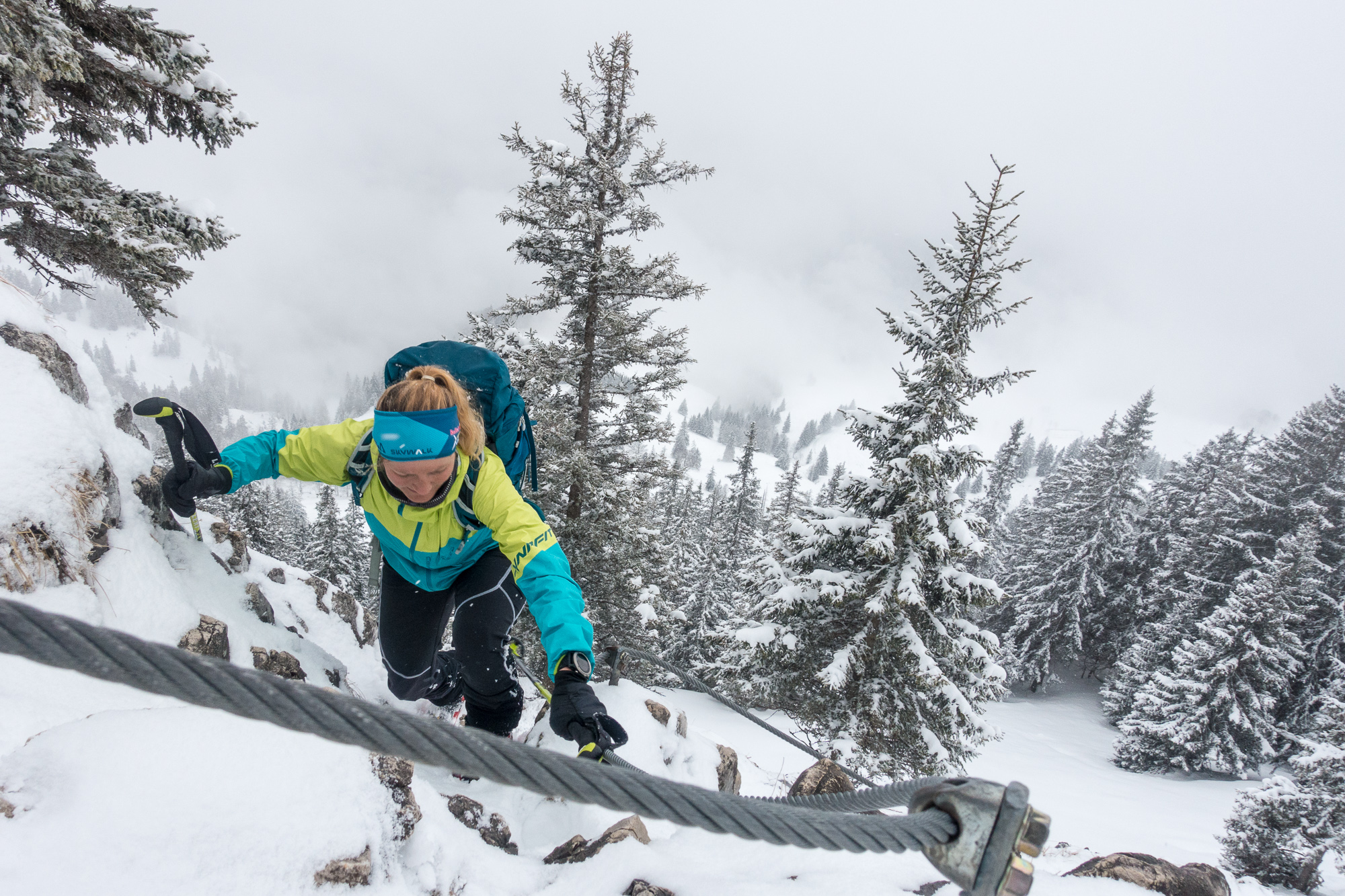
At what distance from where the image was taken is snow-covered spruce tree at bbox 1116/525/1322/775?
1858 cm

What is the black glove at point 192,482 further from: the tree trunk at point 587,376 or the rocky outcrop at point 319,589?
the tree trunk at point 587,376

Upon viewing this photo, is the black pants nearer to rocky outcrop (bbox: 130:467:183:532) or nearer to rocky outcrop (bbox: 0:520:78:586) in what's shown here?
rocky outcrop (bbox: 0:520:78:586)

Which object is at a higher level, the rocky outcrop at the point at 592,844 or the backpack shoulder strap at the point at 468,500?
the backpack shoulder strap at the point at 468,500

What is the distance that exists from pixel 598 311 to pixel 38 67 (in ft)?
27.8

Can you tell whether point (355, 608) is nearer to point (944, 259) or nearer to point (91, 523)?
point (91, 523)

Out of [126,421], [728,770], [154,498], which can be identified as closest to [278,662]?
[154,498]

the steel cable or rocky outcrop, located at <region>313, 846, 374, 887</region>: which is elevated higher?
the steel cable

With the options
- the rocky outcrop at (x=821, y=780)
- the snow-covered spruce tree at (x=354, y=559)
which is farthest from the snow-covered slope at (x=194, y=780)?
the snow-covered spruce tree at (x=354, y=559)

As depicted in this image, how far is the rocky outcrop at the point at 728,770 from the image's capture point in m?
6.41

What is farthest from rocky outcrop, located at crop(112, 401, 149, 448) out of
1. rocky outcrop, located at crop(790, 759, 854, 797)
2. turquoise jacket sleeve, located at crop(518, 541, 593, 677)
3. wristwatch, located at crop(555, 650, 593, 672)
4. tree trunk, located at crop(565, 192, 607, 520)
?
rocky outcrop, located at crop(790, 759, 854, 797)

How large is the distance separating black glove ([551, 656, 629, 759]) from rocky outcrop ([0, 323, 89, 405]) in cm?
558

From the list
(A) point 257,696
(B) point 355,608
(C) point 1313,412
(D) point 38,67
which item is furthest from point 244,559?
(C) point 1313,412

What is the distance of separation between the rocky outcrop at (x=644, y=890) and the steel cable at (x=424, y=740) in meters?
1.88

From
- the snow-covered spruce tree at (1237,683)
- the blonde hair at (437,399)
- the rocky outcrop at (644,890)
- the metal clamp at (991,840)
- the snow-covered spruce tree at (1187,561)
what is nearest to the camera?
the metal clamp at (991,840)
